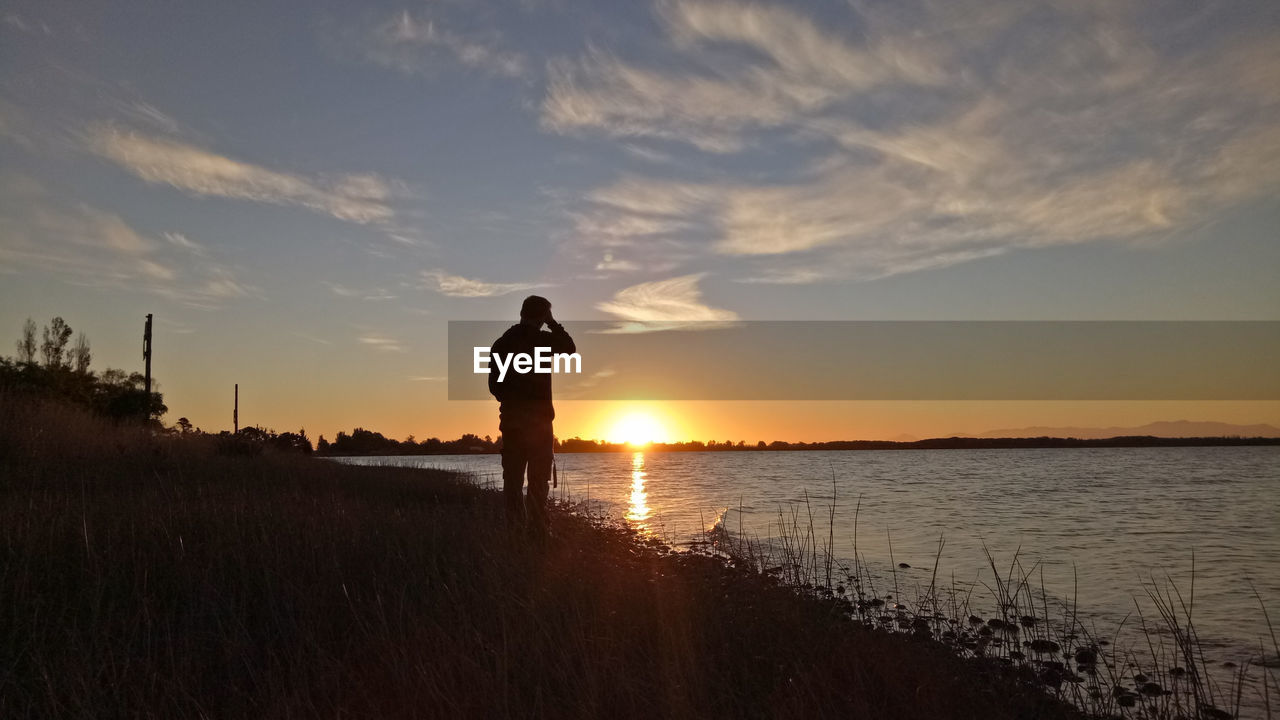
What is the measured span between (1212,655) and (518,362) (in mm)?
7852

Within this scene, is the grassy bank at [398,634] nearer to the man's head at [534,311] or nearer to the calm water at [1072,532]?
the man's head at [534,311]

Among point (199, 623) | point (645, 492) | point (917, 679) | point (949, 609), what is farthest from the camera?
point (645, 492)

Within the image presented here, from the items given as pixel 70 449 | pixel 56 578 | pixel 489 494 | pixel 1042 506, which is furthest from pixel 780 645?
pixel 1042 506

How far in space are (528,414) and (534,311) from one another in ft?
4.20

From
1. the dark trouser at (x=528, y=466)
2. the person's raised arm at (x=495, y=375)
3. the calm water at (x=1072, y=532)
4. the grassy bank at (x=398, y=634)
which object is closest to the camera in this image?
the grassy bank at (x=398, y=634)

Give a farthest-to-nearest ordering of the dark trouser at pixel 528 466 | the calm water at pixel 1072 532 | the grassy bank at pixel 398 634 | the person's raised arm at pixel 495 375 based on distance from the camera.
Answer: the calm water at pixel 1072 532 → the dark trouser at pixel 528 466 → the person's raised arm at pixel 495 375 → the grassy bank at pixel 398 634

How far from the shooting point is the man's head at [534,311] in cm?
866

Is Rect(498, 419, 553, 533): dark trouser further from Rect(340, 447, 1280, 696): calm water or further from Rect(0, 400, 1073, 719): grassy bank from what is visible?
Rect(340, 447, 1280, 696): calm water

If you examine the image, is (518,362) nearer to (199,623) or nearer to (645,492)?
(199,623)

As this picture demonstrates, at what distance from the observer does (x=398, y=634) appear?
4.62m

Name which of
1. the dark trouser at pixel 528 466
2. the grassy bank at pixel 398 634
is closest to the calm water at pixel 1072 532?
the grassy bank at pixel 398 634

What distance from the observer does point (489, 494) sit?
679 inches

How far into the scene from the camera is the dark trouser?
8656 mm

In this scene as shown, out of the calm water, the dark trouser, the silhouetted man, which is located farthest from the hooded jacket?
the calm water
